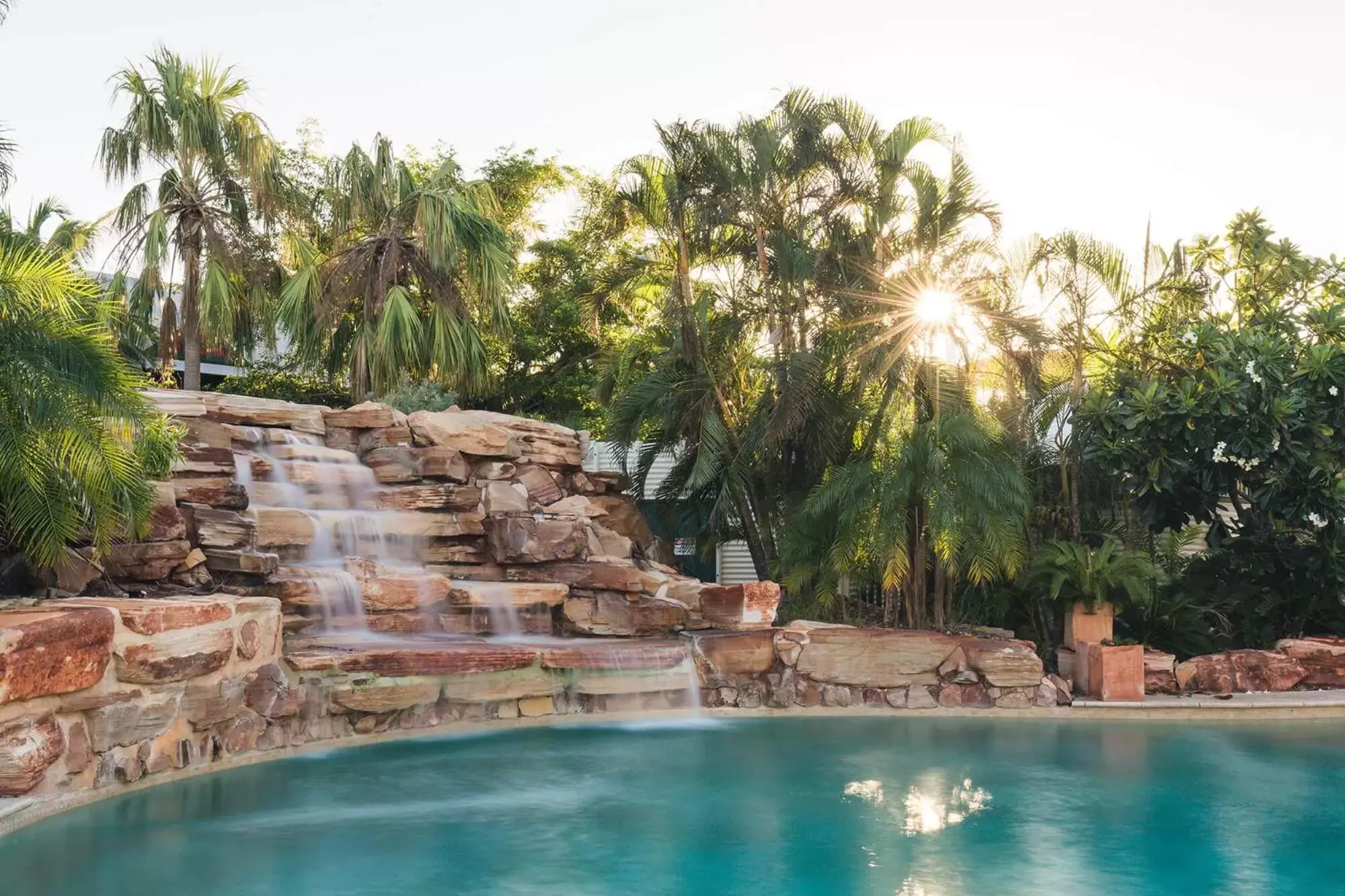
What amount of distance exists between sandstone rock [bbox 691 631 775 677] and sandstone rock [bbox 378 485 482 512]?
10.5 feet

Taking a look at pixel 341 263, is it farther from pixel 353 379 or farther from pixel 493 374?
pixel 493 374

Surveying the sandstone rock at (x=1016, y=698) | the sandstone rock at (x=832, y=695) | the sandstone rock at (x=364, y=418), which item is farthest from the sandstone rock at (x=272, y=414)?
the sandstone rock at (x=1016, y=698)

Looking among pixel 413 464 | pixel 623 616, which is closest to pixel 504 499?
pixel 413 464

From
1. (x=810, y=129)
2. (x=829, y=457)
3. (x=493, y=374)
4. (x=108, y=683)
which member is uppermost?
(x=810, y=129)

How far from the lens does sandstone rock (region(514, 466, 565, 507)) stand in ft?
43.2

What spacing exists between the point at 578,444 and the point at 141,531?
21.4 feet

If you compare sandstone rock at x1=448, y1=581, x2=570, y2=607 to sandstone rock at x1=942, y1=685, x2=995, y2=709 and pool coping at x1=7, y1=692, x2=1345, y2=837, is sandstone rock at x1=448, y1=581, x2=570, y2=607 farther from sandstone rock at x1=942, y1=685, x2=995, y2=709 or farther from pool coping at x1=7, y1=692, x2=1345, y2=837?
sandstone rock at x1=942, y1=685, x2=995, y2=709

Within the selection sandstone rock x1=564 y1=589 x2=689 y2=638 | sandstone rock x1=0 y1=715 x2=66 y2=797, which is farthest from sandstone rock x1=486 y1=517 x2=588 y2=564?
sandstone rock x1=0 y1=715 x2=66 y2=797

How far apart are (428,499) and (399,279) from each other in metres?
5.31

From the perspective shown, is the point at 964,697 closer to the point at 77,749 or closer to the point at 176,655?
the point at 176,655

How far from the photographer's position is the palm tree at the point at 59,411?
6.80m

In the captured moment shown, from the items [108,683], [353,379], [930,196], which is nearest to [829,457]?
[930,196]

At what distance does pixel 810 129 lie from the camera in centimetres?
1302

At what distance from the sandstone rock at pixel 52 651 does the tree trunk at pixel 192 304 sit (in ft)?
33.2
